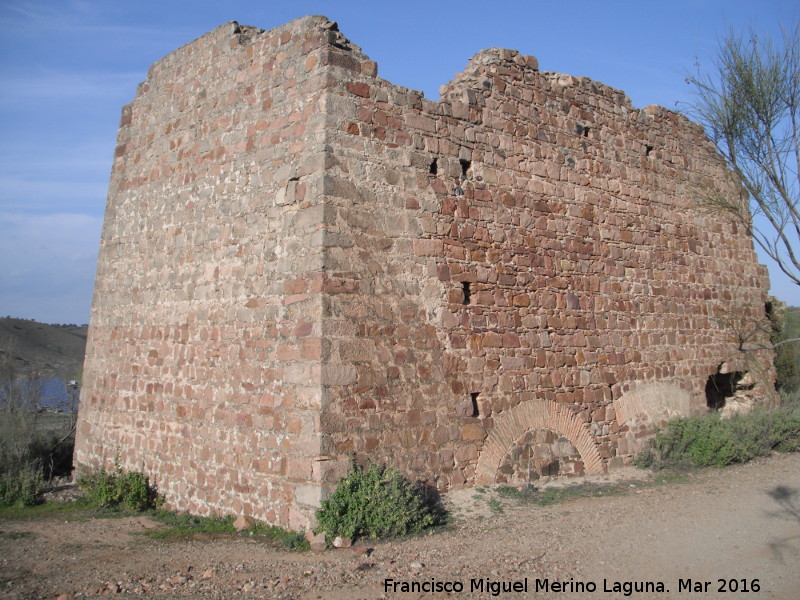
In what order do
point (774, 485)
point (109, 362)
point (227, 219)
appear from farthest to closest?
point (109, 362), point (774, 485), point (227, 219)

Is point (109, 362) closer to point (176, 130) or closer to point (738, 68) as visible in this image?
point (176, 130)

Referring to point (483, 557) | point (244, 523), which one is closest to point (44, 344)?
point (244, 523)

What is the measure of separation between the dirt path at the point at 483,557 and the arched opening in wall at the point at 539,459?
606 millimetres

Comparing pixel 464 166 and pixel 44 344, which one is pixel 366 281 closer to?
pixel 464 166

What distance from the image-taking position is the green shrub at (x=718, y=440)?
374 inches

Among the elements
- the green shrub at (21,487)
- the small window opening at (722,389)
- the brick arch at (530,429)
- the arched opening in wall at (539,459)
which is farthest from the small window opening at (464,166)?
the green shrub at (21,487)

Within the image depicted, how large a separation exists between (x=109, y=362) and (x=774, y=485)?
338 inches

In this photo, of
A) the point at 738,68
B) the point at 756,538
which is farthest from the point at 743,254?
the point at 756,538

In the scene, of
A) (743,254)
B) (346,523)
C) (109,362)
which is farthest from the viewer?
(743,254)

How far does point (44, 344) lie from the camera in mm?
39688

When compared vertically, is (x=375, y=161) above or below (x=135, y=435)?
above

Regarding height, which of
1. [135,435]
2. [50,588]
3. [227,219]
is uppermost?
[227,219]

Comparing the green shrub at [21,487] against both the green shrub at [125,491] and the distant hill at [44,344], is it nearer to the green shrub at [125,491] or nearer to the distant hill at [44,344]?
the green shrub at [125,491]

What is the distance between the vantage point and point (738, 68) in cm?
1031
